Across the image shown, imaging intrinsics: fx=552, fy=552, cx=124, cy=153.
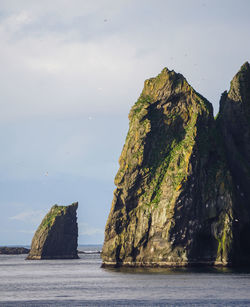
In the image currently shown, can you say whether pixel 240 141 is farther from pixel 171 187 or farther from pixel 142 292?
pixel 142 292

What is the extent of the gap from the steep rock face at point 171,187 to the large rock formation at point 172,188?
0.74 feet

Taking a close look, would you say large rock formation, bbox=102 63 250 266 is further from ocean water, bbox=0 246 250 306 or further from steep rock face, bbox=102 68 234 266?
ocean water, bbox=0 246 250 306

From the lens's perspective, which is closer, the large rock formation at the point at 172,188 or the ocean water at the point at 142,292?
the ocean water at the point at 142,292

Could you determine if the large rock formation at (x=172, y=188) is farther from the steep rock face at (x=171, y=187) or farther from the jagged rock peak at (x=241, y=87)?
the jagged rock peak at (x=241, y=87)

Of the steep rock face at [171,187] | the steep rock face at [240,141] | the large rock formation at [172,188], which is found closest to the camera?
the large rock formation at [172,188]

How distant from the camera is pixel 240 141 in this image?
148375mm

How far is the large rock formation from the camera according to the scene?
125812 millimetres

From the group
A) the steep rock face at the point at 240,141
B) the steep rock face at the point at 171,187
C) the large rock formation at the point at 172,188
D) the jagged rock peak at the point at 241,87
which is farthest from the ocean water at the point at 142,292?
the jagged rock peak at the point at 241,87

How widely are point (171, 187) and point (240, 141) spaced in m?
29.0

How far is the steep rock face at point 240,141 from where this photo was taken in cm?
13175

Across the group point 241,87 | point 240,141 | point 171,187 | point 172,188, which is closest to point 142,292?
point 172,188

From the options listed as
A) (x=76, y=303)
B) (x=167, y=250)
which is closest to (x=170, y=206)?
(x=167, y=250)

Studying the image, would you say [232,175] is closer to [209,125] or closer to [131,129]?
[209,125]

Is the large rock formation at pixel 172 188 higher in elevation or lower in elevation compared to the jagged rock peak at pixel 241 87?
lower
